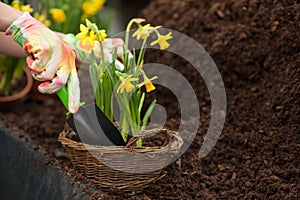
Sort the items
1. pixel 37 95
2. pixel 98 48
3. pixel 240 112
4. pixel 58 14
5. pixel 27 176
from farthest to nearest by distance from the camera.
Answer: pixel 37 95 → pixel 58 14 → pixel 240 112 → pixel 27 176 → pixel 98 48

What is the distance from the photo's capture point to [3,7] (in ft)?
5.20

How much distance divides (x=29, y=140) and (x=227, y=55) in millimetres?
724

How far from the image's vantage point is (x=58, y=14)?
2199 mm

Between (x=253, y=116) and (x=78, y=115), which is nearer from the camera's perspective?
(x=78, y=115)

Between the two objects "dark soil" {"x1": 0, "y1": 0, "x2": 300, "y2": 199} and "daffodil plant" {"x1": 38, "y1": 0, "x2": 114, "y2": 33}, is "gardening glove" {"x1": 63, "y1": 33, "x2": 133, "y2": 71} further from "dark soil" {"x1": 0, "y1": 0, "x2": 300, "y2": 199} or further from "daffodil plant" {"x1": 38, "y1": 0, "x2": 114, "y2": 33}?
"daffodil plant" {"x1": 38, "y1": 0, "x2": 114, "y2": 33}

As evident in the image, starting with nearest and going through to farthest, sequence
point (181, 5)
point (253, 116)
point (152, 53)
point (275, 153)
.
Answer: point (275, 153) < point (253, 116) < point (152, 53) < point (181, 5)

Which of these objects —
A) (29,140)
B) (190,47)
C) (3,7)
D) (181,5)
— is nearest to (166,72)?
(190,47)

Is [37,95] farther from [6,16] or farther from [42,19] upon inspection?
[6,16]

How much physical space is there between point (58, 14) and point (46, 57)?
74 cm

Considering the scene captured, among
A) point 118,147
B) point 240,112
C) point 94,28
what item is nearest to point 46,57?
point 94,28

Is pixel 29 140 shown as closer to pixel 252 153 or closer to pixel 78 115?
pixel 78 115

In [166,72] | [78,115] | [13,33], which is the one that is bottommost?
[166,72]

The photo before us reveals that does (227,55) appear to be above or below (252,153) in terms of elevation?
above

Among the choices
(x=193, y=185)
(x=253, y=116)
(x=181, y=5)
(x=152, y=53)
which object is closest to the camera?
(x=193, y=185)
